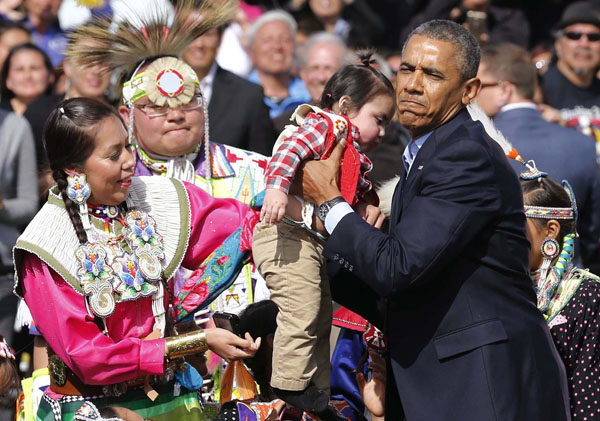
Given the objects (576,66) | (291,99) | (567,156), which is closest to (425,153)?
(567,156)

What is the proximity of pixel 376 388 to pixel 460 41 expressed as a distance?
1625mm

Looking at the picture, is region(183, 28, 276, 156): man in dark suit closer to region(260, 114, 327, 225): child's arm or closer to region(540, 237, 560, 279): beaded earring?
region(540, 237, 560, 279): beaded earring

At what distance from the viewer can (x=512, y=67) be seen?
22.8 feet

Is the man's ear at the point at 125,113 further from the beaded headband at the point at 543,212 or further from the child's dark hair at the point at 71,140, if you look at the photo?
the beaded headband at the point at 543,212

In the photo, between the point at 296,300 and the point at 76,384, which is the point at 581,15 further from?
the point at 76,384

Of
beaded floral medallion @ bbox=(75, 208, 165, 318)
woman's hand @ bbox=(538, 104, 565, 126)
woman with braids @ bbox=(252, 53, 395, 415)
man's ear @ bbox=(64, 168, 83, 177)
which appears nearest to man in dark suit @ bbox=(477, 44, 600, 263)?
woman's hand @ bbox=(538, 104, 565, 126)

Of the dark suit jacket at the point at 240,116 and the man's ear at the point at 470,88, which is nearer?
the man's ear at the point at 470,88

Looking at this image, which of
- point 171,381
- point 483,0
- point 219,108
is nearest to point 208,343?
point 171,381

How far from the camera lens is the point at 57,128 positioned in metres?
3.89

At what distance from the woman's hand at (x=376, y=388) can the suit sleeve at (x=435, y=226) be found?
98cm

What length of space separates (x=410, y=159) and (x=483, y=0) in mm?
6360

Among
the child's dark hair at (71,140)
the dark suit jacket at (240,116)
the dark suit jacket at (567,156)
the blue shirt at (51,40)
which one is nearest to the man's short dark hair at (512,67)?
the dark suit jacket at (567,156)

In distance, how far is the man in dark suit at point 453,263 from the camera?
3.30 metres

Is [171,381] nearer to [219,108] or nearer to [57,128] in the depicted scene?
[57,128]
